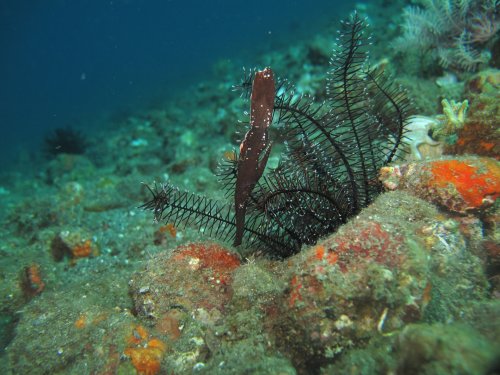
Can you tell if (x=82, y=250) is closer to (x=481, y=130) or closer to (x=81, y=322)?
(x=81, y=322)

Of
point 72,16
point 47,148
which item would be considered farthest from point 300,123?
point 72,16

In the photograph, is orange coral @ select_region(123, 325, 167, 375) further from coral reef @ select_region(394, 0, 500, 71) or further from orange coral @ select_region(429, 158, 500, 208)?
coral reef @ select_region(394, 0, 500, 71)

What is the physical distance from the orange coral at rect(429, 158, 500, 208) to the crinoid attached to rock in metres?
0.65

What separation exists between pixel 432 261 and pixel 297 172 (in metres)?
1.52

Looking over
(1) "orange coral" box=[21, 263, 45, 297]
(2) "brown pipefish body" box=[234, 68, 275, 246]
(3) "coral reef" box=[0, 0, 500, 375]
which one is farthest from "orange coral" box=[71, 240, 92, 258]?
(2) "brown pipefish body" box=[234, 68, 275, 246]

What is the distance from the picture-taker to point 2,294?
4.78 meters

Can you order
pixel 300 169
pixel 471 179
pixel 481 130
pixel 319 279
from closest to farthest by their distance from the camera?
pixel 319 279 < pixel 471 179 < pixel 300 169 < pixel 481 130

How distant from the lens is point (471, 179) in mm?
3184

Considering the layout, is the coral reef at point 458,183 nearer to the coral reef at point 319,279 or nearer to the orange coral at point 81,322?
the coral reef at point 319,279

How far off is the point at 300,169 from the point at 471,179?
66.7 inches

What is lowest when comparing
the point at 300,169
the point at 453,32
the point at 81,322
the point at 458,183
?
the point at 81,322

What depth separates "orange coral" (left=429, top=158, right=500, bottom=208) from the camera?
3.16 metres

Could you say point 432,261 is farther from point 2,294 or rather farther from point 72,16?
point 72,16

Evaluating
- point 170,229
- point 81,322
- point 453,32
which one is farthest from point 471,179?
point 453,32
